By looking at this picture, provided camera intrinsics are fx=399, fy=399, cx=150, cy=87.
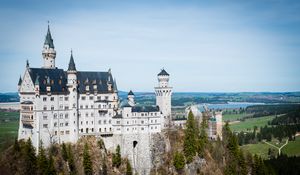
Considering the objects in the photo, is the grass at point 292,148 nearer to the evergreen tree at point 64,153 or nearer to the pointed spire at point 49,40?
the evergreen tree at point 64,153

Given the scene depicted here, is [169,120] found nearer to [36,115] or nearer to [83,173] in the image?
[83,173]

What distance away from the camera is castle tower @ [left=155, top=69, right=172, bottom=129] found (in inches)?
4144

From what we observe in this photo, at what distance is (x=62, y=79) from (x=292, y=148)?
114m

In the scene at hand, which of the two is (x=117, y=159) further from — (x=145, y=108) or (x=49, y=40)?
(x=49, y=40)

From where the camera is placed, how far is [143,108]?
Answer: 101 metres

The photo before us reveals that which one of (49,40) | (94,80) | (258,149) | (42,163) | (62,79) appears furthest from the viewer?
(258,149)

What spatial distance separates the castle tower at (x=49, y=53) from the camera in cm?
9862

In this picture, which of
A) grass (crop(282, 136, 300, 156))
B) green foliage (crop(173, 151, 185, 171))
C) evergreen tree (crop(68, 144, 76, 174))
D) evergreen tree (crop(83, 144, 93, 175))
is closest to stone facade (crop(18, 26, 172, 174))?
evergreen tree (crop(68, 144, 76, 174))

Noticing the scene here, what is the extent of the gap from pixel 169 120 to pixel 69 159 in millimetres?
30361

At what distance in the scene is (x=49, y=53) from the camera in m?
98.6

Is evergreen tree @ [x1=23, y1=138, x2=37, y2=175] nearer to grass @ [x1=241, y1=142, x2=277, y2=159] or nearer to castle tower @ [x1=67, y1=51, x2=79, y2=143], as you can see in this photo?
castle tower @ [x1=67, y1=51, x2=79, y2=143]

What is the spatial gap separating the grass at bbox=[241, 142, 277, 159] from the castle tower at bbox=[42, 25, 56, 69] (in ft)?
308

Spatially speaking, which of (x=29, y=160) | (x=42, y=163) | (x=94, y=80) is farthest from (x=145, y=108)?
(x=29, y=160)

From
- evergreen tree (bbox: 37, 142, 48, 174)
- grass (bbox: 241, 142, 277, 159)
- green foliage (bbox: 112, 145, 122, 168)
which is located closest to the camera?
evergreen tree (bbox: 37, 142, 48, 174)
